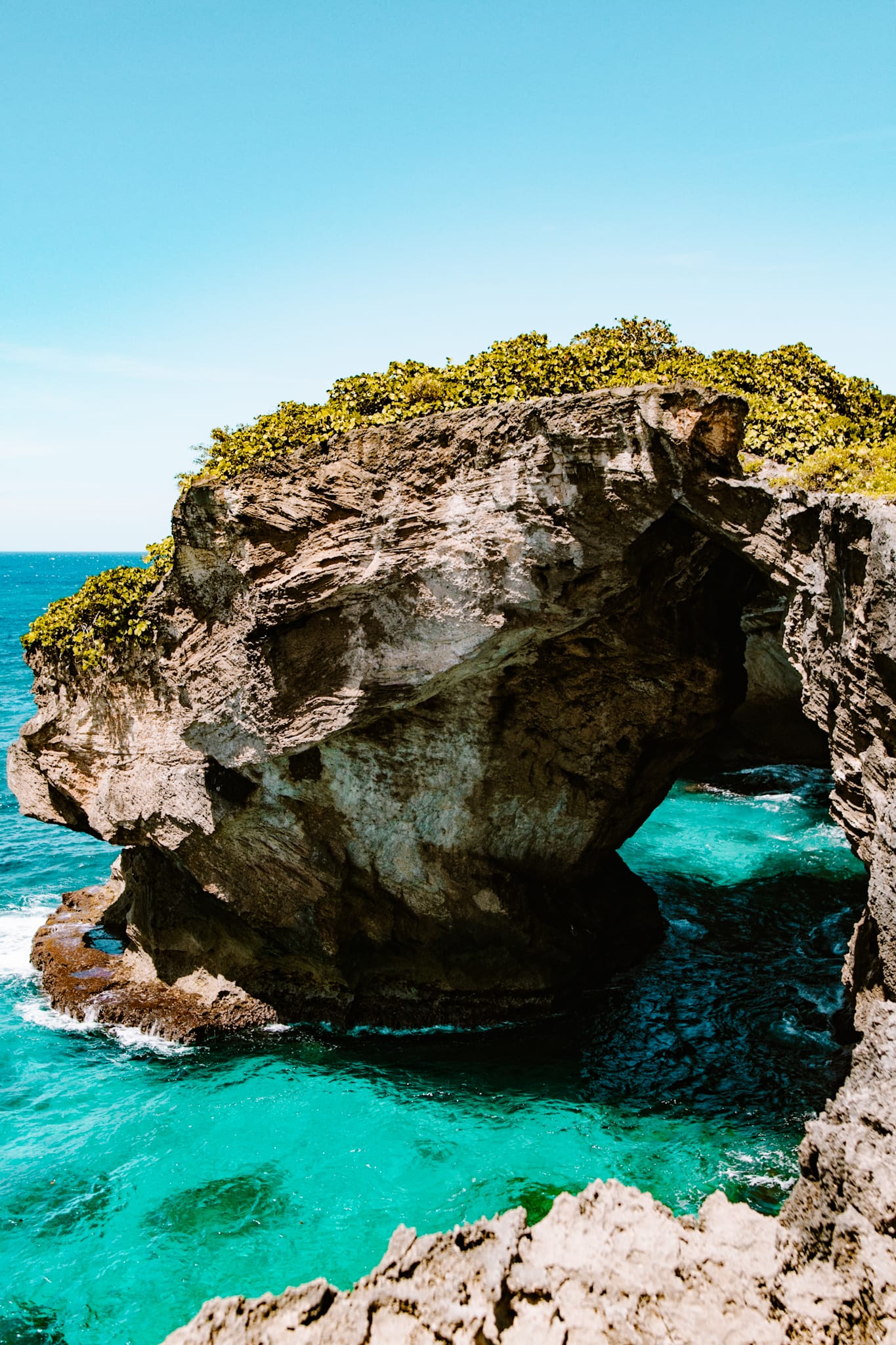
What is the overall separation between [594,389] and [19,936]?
16.5 metres

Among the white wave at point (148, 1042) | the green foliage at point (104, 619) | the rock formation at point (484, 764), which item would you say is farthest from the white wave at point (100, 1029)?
the green foliage at point (104, 619)

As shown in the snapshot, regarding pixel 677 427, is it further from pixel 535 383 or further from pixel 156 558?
pixel 156 558

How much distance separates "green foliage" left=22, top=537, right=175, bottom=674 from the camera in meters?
15.3

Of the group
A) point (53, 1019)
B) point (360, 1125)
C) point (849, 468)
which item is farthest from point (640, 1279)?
point (53, 1019)

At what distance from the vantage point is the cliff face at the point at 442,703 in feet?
34.3

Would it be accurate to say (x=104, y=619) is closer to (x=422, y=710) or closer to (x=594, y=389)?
(x=422, y=710)

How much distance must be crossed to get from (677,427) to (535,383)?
10.1 feet

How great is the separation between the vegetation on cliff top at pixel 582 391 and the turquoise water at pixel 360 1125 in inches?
286

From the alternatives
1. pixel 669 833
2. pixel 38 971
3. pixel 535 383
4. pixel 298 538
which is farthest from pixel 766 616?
pixel 38 971

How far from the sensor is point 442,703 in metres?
13.3

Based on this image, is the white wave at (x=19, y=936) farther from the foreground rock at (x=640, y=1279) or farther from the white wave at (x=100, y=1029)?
the foreground rock at (x=640, y=1279)

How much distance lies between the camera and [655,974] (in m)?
15.8

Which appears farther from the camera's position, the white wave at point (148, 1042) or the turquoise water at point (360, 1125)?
the white wave at point (148, 1042)

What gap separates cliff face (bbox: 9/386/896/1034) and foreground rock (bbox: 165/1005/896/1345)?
11.1 ft
